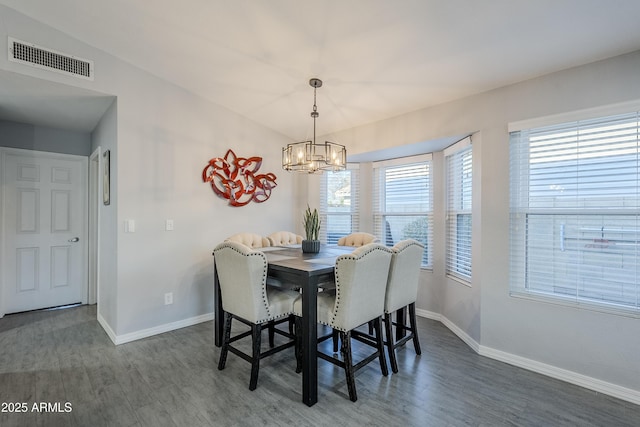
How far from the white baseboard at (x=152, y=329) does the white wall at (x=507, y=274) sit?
9.54 feet

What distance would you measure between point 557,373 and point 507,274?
804mm

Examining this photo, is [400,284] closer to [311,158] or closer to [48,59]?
[311,158]

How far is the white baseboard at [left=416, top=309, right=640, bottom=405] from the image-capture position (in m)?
2.11

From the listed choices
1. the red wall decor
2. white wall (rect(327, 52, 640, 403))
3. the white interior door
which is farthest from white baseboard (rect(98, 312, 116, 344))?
white wall (rect(327, 52, 640, 403))

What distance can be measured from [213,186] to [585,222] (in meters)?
3.67

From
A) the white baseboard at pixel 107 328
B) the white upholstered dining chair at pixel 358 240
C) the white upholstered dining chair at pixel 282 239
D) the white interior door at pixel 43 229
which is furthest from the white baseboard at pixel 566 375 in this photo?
the white interior door at pixel 43 229

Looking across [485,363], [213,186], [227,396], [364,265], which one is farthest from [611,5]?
[213,186]

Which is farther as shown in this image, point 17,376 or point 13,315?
point 13,315

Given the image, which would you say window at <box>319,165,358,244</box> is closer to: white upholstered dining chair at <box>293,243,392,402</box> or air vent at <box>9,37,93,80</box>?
white upholstered dining chair at <box>293,243,392,402</box>

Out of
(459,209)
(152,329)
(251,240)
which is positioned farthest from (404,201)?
(152,329)

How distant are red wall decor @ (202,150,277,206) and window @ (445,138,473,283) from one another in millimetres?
2386

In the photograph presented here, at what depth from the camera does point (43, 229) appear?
13.0 feet

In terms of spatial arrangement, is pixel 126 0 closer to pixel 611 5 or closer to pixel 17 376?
pixel 17 376

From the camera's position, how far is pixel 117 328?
298cm
